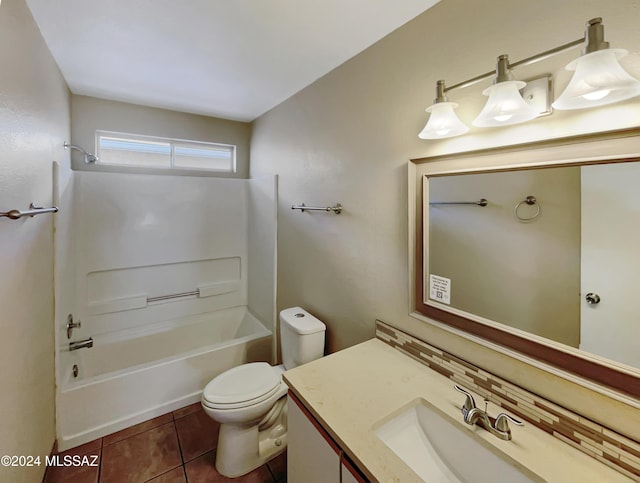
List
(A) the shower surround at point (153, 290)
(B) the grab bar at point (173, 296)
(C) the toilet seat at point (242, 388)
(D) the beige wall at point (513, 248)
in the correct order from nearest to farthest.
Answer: (D) the beige wall at point (513, 248) < (C) the toilet seat at point (242, 388) < (A) the shower surround at point (153, 290) < (B) the grab bar at point (173, 296)

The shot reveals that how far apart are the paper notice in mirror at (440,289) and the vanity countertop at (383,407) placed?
12.6 inches

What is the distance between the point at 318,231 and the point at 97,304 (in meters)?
2.05

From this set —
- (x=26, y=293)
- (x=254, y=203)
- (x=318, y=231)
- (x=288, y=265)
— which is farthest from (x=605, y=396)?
(x=254, y=203)

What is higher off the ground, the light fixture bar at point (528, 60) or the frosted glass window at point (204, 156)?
the frosted glass window at point (204, 156)

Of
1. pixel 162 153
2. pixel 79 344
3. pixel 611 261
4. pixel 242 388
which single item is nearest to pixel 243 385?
pixel 242 388

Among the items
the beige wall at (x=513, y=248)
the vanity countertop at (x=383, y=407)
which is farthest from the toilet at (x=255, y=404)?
the beige wall at (x=513, y=248)

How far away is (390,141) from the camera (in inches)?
56.7

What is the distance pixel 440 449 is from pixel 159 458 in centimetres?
172

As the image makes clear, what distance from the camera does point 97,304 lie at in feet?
8.02

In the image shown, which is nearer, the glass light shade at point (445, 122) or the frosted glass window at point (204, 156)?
the glass light shade at point (445, 122)

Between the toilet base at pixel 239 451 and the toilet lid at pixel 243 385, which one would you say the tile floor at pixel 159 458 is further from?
the toilet lid at pixel 243 385

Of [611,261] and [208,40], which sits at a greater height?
[208,40]

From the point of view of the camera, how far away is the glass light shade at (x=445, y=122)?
1.10 meters

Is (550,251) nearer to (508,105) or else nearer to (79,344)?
(508,105)
